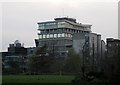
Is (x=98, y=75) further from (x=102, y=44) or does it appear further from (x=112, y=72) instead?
(x=102, y=44)

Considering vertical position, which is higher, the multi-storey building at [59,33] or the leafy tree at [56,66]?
the multi-storey building at [59,33]

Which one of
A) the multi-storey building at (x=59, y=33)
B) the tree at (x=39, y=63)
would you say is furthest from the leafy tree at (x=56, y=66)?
the multi-storey building at (x=59, y=33)

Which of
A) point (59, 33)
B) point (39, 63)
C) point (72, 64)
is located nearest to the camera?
point (72, 64)

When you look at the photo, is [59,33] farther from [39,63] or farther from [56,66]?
[39,63]

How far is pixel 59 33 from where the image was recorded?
104 metres

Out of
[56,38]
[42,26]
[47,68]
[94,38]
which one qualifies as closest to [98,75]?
[47,68]

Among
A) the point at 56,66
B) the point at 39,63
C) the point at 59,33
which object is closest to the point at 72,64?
the point at 56,66

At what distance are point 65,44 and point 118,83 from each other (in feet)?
239

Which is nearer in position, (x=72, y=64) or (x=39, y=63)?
(x=72, y=64)

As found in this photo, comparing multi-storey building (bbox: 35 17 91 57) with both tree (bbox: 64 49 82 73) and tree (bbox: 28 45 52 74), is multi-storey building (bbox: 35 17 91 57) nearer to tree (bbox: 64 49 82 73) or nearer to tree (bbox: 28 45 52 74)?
tree (bbox: 28 45 52 74)

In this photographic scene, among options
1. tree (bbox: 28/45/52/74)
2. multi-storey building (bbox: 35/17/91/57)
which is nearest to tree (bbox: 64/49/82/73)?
tree (bbox: 28/45/52/74)

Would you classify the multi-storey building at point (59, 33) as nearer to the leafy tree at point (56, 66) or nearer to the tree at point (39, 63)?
the tree at point (39, 63)

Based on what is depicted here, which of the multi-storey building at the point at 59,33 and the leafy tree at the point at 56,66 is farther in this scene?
the multi-storey building at the point at 59,33

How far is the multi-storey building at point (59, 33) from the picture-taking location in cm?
10044
